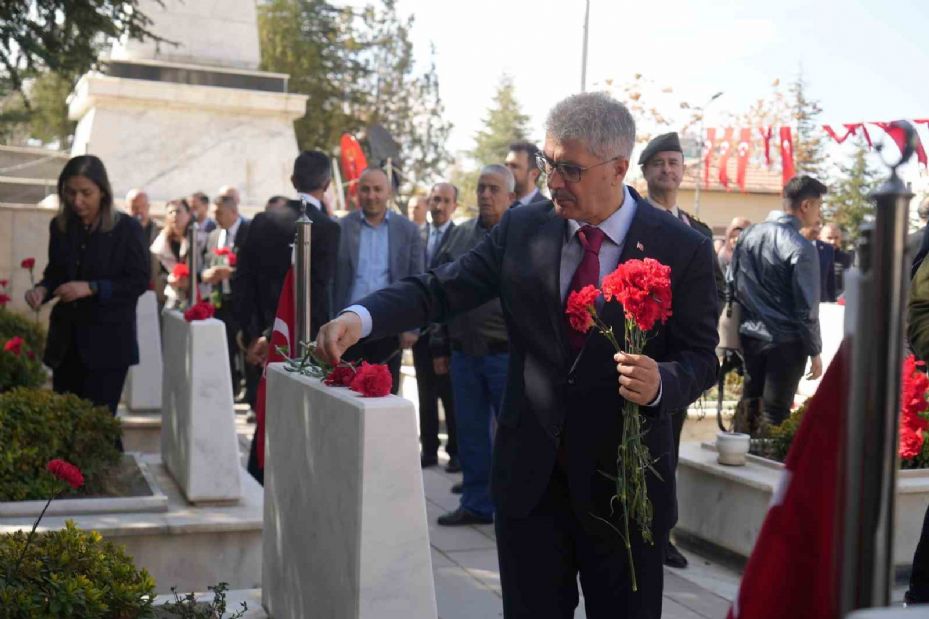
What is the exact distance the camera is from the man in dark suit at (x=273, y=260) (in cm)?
803

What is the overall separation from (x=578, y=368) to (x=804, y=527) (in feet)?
5.12

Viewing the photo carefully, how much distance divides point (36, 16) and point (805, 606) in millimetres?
9210

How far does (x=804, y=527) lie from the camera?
1.92 metres

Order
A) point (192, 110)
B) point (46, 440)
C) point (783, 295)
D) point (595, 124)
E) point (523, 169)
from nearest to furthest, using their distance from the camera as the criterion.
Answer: point (595, 124) → point (46, 440) → point (783, 295) → point (523, 169) → point (192, 110)

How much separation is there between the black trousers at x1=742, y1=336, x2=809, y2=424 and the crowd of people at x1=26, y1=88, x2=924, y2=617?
15 mm

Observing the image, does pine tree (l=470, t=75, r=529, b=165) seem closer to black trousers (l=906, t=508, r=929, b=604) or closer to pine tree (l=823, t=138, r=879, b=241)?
pine tree (l=823, t=138, r=879, b=241)

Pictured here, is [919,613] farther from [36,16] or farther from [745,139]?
[745,139]

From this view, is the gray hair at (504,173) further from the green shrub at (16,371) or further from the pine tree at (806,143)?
the pine tree at (806,143)

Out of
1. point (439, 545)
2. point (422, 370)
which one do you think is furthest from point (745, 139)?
point (439, 545)

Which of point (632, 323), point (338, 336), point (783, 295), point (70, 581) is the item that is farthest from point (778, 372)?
point (70, 581)

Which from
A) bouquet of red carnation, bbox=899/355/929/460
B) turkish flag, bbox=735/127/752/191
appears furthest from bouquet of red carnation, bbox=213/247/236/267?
turkish flag, bbox=735/127/752/191

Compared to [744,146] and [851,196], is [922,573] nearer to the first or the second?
[744,146]

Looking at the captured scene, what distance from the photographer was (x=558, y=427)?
345 centimetres

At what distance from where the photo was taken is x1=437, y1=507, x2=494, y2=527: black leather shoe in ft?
26.2
